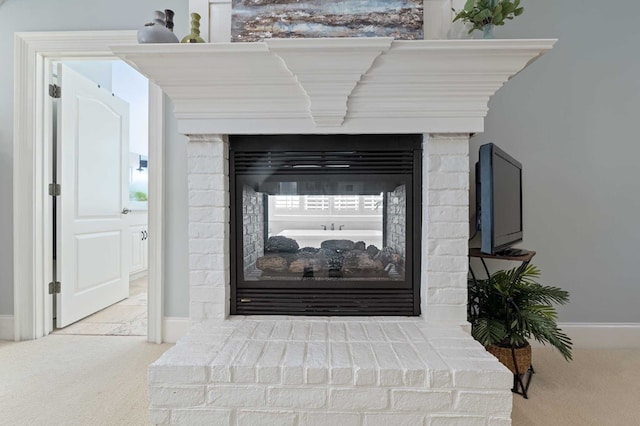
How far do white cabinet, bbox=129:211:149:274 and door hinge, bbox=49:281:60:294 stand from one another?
1645 mm

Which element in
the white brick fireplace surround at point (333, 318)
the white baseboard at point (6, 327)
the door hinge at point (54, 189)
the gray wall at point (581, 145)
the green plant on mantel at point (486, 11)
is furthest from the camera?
the door hinge at point (54, 189)

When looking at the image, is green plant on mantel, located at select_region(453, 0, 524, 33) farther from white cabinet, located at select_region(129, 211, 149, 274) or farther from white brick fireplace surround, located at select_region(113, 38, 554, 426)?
white cabinet, located at select_region(129, 211, 149, 274)

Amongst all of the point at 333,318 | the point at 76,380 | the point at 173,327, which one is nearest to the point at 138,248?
the point at 173,327

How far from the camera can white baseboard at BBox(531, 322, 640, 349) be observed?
2021 millimetres

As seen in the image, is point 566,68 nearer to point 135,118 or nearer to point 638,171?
point 638,171

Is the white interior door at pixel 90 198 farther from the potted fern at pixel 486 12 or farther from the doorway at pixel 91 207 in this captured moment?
the potted fern at pixel 486 12

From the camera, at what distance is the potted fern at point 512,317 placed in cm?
153

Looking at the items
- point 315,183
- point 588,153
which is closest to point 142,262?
point 315,183

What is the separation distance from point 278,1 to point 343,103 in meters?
0.58

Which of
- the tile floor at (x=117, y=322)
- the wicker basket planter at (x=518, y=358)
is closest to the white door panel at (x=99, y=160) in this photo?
the tile floor at (x=117, y=322)

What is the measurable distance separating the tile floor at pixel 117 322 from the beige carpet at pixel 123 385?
162 millimetres

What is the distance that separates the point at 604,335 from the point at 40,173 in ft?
11.9

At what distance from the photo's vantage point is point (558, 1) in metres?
1.99

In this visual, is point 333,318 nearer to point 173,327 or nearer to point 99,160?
point 173,327
